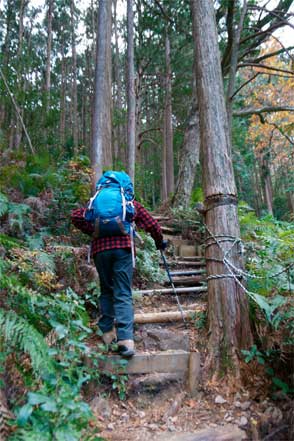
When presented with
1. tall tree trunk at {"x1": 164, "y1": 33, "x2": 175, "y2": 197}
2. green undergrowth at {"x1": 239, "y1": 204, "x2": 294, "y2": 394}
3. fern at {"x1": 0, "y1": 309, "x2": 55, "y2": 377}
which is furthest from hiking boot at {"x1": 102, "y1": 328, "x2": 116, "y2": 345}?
tall tree trunk at {"x1": 164, "y1": 33, "x2": 175, "y2": 197}

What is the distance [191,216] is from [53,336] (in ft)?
20.1

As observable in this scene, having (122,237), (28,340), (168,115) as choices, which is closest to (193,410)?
(28,340)

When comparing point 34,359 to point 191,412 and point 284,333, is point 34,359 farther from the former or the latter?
point 284,333

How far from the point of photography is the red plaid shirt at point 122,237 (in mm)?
3639

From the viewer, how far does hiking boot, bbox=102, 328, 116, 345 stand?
365cm

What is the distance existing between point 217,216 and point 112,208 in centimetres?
113

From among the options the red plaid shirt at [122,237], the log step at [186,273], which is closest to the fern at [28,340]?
the red plaid shirt at [122,237]

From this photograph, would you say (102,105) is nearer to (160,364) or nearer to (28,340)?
(160,364)

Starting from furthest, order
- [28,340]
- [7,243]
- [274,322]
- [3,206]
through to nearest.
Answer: [3,206]
[7,243]
[274,322]
[28,340]

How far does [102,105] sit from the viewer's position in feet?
23.5

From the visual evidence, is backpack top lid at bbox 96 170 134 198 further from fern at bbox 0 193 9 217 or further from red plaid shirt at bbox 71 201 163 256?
fern at bbox 0 193 9 217

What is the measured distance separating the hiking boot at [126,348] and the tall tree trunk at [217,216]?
29.3 inches

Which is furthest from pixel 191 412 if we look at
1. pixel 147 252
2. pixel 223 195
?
pixel 147 252

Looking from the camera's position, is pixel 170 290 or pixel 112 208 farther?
pixel 170 290
